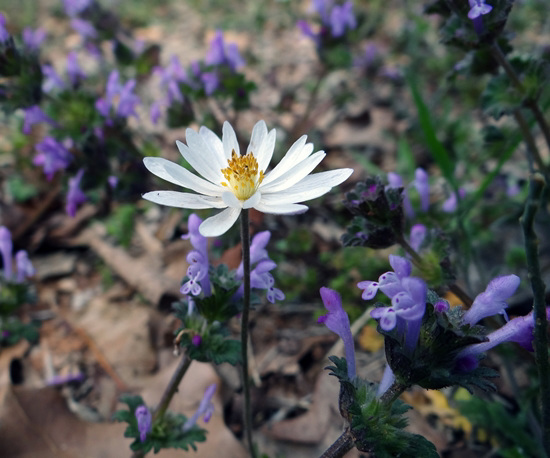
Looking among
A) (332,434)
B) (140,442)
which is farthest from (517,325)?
(140,442)

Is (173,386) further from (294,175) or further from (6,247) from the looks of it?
(6,247)

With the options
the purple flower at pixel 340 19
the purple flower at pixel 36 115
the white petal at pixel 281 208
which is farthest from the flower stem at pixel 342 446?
the purple flower at pixel 340 19

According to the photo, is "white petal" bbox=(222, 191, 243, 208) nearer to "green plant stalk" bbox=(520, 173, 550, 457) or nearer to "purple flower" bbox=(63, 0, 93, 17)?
"green plant stalk" bbox=(520, 173, 550, 457)

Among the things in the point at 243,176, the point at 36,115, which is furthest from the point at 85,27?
the point at 243,176

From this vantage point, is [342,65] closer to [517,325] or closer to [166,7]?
[517,325]

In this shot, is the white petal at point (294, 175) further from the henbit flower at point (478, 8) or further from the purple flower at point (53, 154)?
the purple flower at point (53, 154)
